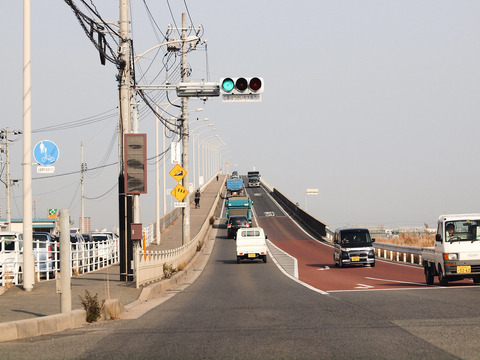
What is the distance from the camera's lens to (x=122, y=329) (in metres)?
12.6

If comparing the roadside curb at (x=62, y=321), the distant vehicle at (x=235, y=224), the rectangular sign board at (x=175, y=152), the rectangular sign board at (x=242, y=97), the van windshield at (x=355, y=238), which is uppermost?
the rectangular sign board at (x=175, y=152)

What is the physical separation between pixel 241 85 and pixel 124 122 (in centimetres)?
473

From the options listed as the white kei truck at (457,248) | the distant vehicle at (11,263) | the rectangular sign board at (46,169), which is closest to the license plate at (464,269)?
the white kei truck at (457,248)

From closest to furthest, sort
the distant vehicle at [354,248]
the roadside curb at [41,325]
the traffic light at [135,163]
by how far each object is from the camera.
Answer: the roadside curb at [41,325] → the traffic light at [135,163] → the distant vehicle at [354,248]

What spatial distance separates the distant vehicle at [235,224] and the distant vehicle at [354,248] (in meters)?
28.5

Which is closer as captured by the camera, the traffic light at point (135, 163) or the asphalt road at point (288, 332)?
the asphalt road at point (288, 332)

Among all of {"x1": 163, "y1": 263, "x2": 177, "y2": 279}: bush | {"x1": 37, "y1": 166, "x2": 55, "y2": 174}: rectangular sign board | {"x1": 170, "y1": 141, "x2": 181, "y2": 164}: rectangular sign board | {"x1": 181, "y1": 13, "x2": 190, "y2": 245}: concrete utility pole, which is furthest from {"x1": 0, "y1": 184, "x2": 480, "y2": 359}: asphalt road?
{"x1": 181, "y1": 13, "x2": 190, "y2": 245}: concrete utility pole

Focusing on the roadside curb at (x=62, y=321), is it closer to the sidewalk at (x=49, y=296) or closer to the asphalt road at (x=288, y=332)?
the asphalt road at (x=288, y=332)

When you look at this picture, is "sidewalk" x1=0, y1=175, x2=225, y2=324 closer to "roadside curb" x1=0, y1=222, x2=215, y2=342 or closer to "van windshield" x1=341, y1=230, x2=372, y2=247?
"roadside curb" x1=0, y1=222, x2=215, y2=342

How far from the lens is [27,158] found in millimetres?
20984

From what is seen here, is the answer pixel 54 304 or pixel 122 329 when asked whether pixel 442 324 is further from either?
pixel 54 304

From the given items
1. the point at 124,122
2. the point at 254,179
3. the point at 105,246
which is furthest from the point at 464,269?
the point at 254,179

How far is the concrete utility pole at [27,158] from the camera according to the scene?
67.5 feet

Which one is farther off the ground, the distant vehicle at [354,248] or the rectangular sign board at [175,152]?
the rectangular sign board at [175,152]
